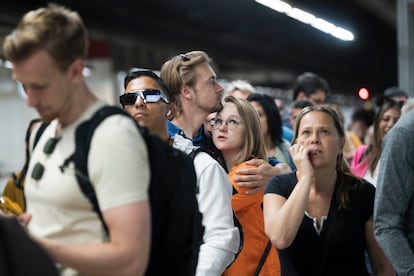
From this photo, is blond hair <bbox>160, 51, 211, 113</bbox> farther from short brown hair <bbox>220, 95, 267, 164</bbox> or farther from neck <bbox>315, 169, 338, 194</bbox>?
neck <bbox>315, 169, 338, 194</bbox>

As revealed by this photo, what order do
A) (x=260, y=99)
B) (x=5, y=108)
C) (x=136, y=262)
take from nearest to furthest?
(x=136, y=262)
(x=260, y=99)
(x=5, y=108)

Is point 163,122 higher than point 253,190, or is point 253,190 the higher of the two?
point 163,122

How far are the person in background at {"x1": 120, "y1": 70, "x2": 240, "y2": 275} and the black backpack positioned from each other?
71 cm

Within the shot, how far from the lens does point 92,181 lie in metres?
2.21

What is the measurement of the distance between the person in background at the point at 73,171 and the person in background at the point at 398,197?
1267 mm

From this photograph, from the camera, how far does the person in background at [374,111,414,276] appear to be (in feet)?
10.4

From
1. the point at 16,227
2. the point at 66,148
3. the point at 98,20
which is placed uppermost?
the point at 98,20

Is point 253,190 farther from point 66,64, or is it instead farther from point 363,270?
point 66,64

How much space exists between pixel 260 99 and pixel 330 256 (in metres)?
2.54

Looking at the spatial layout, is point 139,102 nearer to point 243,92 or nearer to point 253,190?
point 253,190

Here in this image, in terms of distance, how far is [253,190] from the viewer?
4.06 meters

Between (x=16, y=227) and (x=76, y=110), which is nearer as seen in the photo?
A: (x=16, y=227)

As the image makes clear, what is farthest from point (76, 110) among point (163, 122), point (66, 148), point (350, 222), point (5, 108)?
point (5, 108)

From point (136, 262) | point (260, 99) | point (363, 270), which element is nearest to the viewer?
point (136, 262)
